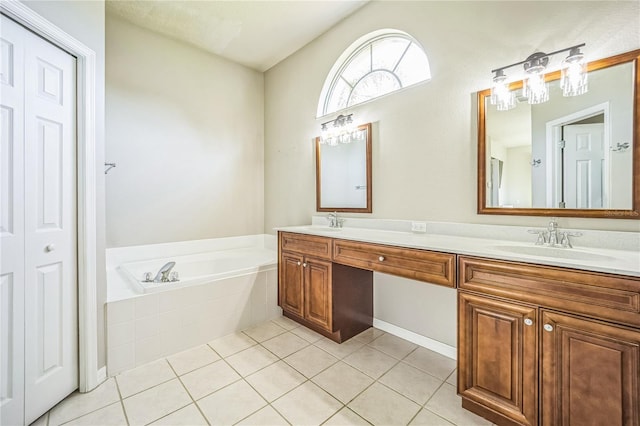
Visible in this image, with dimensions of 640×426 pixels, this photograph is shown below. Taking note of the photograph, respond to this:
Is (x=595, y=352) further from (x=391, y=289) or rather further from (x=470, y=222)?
(x=391, y=289)

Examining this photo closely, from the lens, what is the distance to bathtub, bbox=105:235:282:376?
1904 mm

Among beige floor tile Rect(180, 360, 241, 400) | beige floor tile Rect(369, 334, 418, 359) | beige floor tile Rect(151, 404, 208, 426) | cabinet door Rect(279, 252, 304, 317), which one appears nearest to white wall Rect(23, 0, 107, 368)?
beige floor tile Rect(180, 360, 241, 400)

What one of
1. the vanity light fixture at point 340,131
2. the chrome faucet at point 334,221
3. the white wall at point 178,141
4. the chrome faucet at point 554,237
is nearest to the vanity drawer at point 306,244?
the chrome faucet at point 334,221

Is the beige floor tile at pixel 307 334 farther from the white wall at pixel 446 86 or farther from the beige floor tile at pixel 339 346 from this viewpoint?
the white wall at pixel 446 86

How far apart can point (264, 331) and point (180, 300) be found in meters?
0.77

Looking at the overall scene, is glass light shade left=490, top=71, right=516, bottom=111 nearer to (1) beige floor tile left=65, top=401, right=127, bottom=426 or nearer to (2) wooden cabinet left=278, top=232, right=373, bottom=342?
(2) wooden cabinet left=278, top=232, right=373, bottom=342

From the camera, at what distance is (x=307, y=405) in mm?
1560

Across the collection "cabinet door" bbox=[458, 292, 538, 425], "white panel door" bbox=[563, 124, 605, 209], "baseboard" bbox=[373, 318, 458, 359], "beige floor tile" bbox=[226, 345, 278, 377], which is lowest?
"beige floor tile" bbox=[226, 345, 278, 377]

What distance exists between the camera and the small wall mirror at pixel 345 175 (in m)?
2.56

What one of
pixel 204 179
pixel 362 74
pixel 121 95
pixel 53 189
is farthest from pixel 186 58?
pixel 53 189

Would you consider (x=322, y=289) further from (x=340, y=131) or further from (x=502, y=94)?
(x=502, y=94)

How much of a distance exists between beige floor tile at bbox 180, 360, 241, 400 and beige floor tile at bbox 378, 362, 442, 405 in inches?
39.1

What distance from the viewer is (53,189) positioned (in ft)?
5.03

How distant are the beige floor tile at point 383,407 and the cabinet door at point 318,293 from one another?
0.63 m
